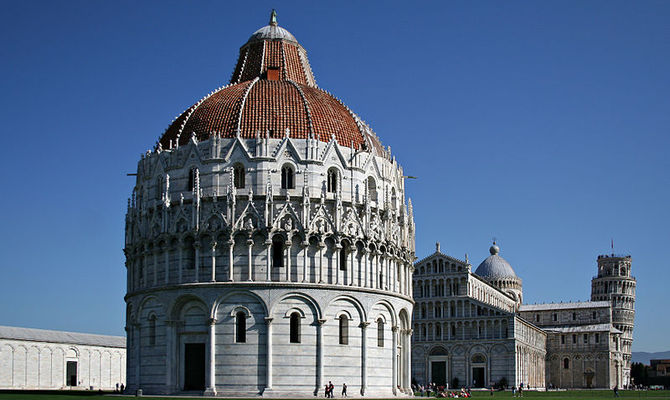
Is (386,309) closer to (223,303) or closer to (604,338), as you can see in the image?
(223,303)

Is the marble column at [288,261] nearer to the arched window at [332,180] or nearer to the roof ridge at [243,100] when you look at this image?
the arched window at [332,180]

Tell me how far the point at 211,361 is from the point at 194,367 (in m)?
1.98

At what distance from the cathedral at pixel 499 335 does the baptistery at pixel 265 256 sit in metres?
54.7

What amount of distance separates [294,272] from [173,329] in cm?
916

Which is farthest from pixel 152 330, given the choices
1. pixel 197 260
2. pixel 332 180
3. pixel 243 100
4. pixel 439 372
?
pixel 439 372

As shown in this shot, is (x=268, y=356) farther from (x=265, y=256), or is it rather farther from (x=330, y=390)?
(x=265, y=256)

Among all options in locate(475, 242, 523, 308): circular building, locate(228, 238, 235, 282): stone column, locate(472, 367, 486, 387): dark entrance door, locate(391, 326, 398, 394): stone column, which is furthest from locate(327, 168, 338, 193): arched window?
locate(475, 242, 523, 308): circular building

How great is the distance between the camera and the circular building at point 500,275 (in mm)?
154875

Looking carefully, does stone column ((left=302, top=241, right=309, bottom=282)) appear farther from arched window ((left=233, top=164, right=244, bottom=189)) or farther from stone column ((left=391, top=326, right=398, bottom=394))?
stone column ((left=391, top=326, right=398, bottom=394))

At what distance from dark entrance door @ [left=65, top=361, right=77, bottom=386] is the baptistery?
151 feet

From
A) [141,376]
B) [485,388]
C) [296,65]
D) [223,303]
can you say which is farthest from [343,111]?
[485,388]

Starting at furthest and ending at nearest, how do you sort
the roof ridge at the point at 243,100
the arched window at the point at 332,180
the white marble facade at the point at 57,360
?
the white marble facade at the point at 57,360
the roof ridge at the point at 243,100
the arched window at the point at 332,180

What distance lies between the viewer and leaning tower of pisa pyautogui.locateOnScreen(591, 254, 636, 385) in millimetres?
165000

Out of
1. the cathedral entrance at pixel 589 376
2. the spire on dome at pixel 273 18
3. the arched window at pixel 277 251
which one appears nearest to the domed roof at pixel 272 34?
the spire on dome at pixel 273 18
